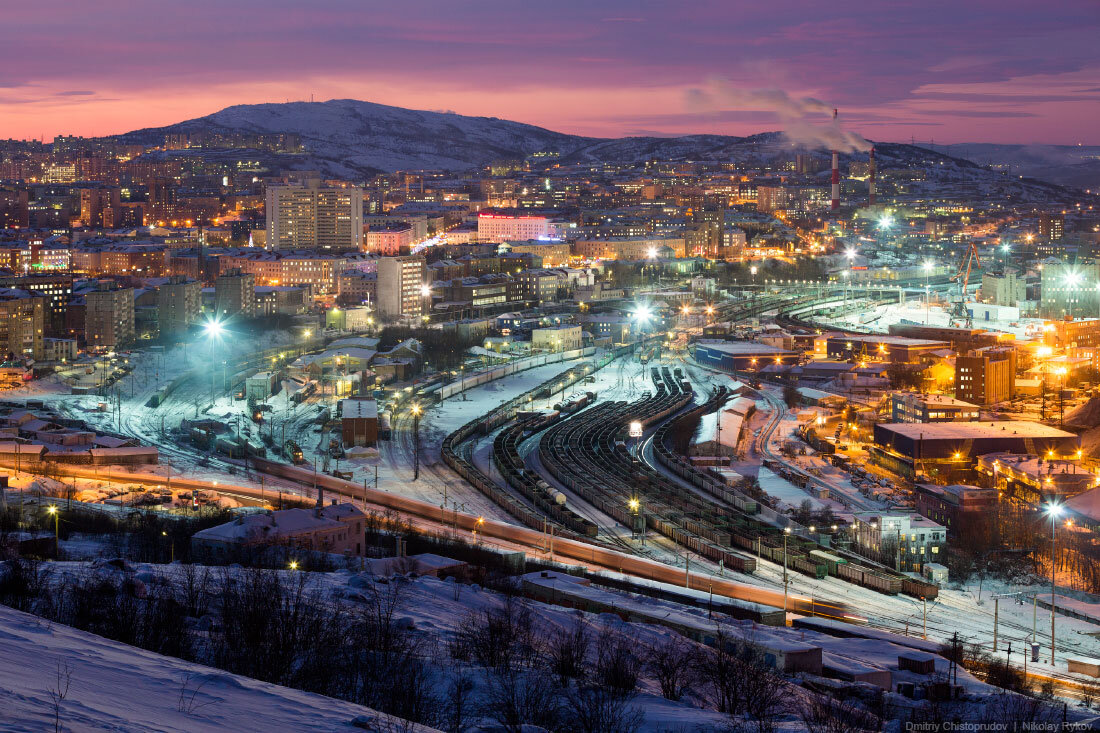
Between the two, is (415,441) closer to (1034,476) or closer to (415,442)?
(415,442)

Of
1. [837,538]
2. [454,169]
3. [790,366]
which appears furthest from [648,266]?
[454,169]

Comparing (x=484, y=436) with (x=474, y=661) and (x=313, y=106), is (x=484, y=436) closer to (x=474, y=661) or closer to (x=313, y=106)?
(x=474, y=661)

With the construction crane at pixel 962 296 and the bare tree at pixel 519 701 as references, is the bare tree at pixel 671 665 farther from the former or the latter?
the construction crane at pixel 962 296

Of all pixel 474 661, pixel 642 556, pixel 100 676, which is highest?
pixel 100 676

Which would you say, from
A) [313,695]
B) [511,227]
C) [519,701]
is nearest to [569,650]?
[519,701]

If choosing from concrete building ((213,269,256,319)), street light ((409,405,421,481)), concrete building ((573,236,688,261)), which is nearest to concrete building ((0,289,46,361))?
concrete building ((213,269,256,319))

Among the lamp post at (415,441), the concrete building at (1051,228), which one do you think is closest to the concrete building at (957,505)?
the lamp post at (415,441)
